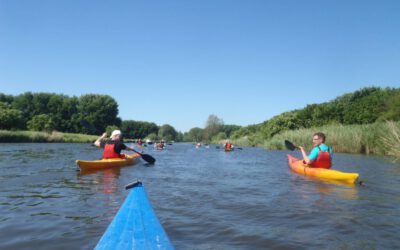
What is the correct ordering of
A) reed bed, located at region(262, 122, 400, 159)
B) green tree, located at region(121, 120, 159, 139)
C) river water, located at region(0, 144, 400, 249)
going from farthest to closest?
green tree, located at region(121, 120, 159, 139) < reed bed, located at region(262, 122, 400, 159) < river water, located at region(0, 144, 400, 249)

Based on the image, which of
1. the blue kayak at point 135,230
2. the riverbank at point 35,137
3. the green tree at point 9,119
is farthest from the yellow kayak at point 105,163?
the green tree at point 9,119

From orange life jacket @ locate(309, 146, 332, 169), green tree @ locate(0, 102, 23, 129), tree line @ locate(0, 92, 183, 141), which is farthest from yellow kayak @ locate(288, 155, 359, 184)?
tree line @ locate(0, 92, 183, 141)

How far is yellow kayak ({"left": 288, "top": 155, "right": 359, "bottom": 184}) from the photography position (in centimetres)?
853

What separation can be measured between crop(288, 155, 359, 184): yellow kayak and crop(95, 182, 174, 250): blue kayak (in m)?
7.16

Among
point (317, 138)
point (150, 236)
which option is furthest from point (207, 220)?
point (317, 138)

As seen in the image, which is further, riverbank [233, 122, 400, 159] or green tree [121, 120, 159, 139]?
green tree [121, 120, 159, 139]

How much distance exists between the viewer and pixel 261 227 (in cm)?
460

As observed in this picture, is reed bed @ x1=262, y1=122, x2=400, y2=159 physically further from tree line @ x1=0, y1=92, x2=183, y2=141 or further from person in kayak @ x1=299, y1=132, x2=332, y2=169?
tree line @ x1=0, y1=92, x2=183, y2=141

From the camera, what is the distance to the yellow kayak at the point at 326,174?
853 cm

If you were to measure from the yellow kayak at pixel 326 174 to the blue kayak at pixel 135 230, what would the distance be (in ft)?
23.5

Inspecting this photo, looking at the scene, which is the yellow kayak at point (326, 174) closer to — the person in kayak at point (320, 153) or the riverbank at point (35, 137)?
the person in kayak at point (320, 153)

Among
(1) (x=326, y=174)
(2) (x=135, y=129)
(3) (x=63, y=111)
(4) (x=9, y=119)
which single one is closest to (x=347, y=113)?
(1) (x=326, y=174)

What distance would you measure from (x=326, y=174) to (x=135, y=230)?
7878mm

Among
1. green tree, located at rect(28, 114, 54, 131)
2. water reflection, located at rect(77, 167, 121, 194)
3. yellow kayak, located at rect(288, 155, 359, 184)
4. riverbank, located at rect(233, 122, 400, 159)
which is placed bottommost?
water reflection, located at rect(77, 167, 121, 194)
